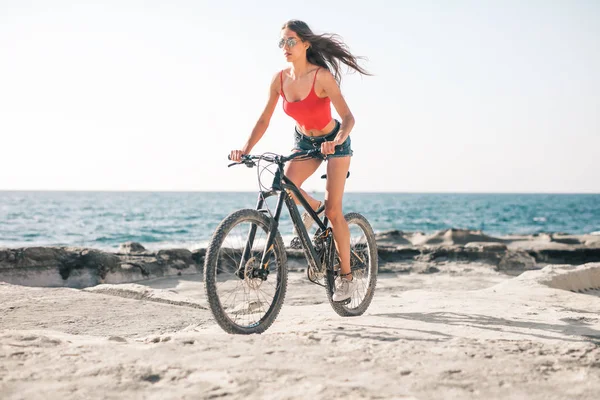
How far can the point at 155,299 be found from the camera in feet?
20.2

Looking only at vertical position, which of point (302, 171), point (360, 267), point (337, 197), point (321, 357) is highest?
point (302, 171)

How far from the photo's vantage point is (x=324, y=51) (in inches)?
180

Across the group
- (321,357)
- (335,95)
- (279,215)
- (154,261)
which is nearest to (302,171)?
(279,215)

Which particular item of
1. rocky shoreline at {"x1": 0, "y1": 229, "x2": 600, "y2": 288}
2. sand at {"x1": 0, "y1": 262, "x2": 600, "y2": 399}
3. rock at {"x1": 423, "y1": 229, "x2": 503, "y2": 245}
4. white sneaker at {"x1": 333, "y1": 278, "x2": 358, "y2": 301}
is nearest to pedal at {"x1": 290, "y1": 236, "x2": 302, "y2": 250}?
white sneaker at {"x1": 333, "y1": 278, "x2": 358, "y2": 301}

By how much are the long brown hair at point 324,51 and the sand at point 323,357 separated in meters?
2.03

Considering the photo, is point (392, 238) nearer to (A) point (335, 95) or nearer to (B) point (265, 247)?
(A) point (335, 95)

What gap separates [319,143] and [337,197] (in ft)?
1.52

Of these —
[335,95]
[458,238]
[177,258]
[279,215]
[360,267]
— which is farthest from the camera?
[458,238]

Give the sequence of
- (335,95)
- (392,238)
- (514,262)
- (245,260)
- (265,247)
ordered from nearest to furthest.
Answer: (245,260) → (265,247) → (335,95) → (514,262) → (392,238)

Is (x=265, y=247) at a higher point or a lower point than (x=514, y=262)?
higher

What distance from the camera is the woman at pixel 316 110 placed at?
438cm

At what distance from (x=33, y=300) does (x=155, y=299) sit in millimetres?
1189

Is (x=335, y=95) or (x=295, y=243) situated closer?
(x=335, y=95)

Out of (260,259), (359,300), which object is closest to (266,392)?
(260,259)
